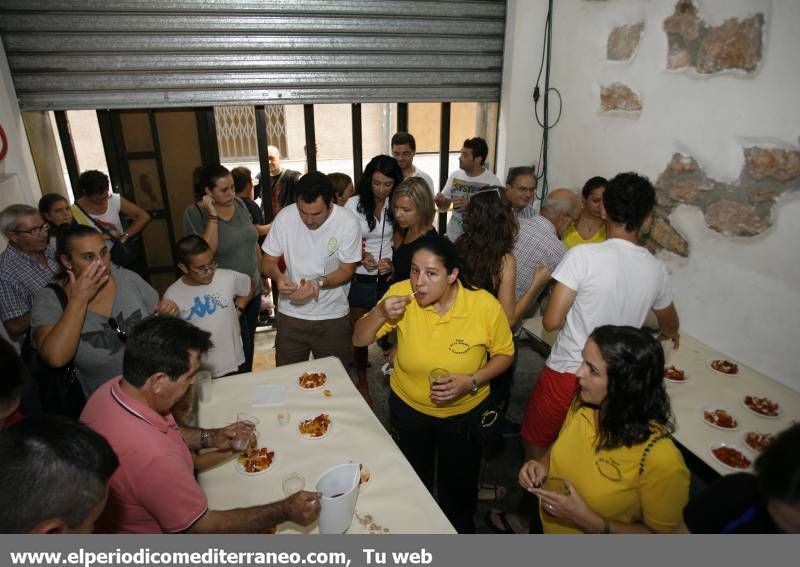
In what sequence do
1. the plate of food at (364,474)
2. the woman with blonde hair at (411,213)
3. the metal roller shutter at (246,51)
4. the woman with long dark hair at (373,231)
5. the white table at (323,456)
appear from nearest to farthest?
the white table at (323,456) → the plate of food at (364,474) → the woman with blonde hair at (411,213) → the woman with long dark hair at (373,231) → the metal roller shutter at (246,51)

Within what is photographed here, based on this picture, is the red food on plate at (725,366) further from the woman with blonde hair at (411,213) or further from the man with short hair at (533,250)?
the woman with blonde hair at (411,213)

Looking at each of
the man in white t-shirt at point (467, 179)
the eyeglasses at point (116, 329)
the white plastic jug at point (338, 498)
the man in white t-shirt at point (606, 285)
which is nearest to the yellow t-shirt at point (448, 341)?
the man in white t-shirt at point (606, 285)

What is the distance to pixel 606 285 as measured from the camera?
246 cm

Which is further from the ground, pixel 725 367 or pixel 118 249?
pixel 118 249

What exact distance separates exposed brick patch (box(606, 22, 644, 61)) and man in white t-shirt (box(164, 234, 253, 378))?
330 centimetres

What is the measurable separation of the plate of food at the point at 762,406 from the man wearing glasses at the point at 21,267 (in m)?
3.99

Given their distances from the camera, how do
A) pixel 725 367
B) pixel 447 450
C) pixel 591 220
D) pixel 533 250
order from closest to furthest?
pixel 447 450 < pixel 725 367 < pixel 533 250 < pixel 591 220

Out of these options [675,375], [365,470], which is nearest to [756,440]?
[675,375]

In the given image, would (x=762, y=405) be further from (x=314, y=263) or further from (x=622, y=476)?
(x=314, y=263)

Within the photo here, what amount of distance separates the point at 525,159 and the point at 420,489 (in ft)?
12.5

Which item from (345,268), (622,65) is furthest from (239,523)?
(622,65)

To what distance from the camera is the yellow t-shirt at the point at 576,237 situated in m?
3.60

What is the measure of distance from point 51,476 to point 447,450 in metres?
1.73

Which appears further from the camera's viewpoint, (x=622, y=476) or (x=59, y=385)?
(x=59, y=385)
